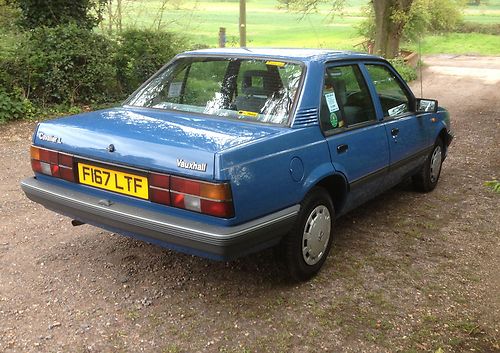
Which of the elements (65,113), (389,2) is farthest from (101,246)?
(389,2)

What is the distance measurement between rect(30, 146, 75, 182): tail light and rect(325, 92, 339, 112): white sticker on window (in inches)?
74.0

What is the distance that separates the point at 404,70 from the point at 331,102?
14200mm

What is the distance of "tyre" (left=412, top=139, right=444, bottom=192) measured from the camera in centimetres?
568

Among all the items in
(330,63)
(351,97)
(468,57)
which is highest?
(330,63)

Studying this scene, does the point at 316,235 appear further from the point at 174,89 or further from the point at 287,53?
the point at 174,89

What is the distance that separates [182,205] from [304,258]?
1062mm

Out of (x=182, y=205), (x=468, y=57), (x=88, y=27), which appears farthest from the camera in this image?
(x=468, y=57)

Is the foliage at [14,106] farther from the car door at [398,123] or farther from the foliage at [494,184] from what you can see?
the foliage at [494,184]

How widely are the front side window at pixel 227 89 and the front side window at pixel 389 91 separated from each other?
3.71 ft

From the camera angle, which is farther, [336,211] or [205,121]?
[336,211]

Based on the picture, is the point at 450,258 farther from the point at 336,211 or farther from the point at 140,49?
the point at 140,49

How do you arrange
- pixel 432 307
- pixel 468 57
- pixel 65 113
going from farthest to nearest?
1. pixel 468 57
2. pixel 65 113
3. pixel 432 307

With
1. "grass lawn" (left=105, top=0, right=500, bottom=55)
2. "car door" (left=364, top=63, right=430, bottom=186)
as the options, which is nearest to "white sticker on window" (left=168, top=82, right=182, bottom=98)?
"car door" (left=364, top=63, right=430, bottom=186)

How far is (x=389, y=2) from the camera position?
1744cm
